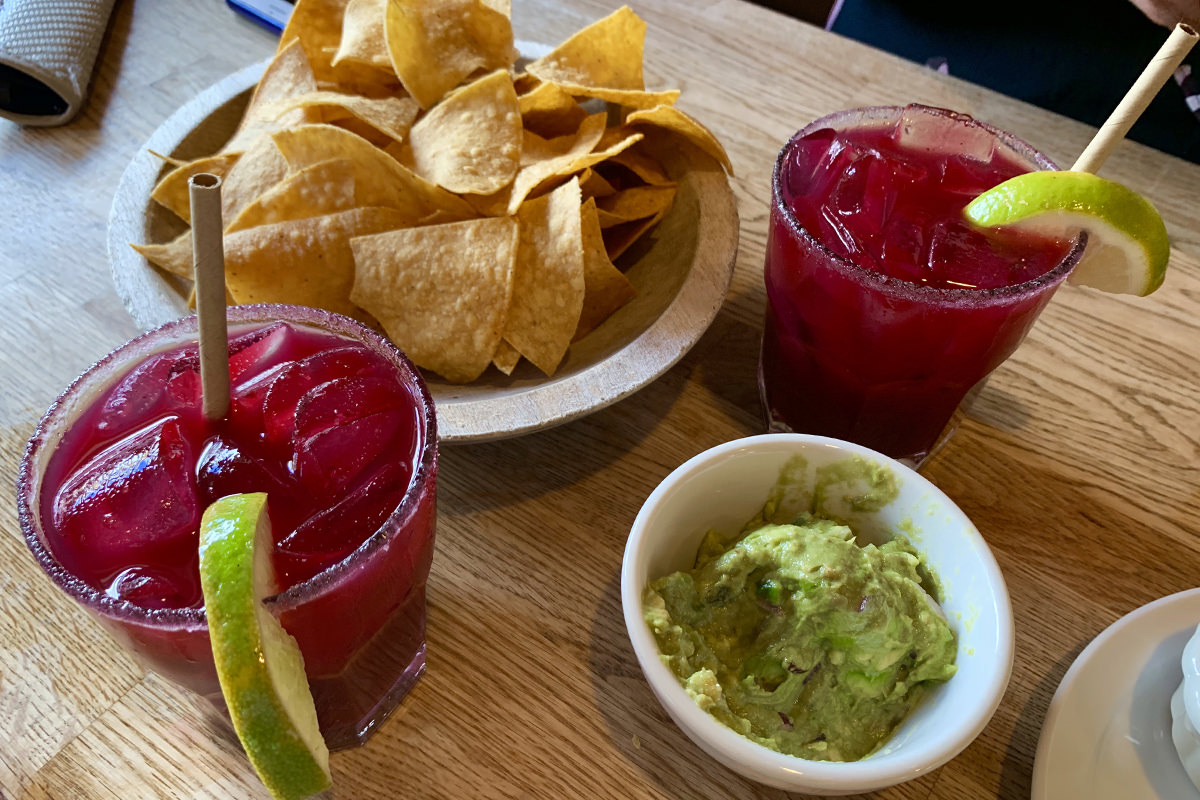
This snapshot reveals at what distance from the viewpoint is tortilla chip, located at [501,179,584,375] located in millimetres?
1101

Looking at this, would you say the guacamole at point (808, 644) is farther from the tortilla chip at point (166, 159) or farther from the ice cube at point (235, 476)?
the tortilla chip at point (166, 159)

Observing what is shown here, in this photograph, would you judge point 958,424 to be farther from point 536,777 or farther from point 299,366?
point 299,366

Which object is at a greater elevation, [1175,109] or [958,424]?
[1175,109]

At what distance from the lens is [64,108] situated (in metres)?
1.58

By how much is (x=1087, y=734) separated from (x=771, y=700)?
32 cm

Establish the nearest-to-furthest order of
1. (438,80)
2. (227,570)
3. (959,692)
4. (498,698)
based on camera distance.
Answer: (227,570)
(959,692)
(498,698)
(438,80)

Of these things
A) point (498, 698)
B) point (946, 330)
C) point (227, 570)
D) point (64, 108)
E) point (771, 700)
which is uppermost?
point (946, 330)

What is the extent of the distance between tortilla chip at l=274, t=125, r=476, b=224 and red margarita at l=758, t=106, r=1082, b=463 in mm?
481

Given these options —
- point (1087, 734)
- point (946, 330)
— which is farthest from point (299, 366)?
point (1087, 734)

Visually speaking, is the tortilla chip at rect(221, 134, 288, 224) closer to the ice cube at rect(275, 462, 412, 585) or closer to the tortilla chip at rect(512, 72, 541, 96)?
the tortilla chip at rect(512, 72, 541, 96)

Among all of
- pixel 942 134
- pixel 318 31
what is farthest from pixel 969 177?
pixel 318 31

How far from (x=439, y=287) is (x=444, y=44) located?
19.1 inches

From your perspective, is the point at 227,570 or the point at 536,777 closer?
the point at 227,570

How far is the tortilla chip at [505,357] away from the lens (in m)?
1.10
